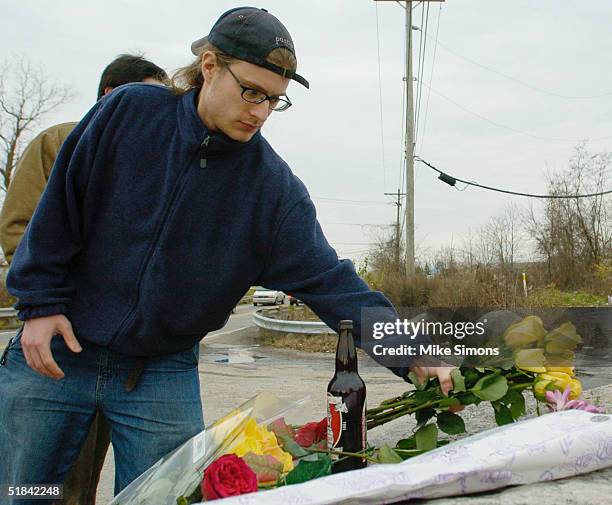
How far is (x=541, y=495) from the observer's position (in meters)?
1.22

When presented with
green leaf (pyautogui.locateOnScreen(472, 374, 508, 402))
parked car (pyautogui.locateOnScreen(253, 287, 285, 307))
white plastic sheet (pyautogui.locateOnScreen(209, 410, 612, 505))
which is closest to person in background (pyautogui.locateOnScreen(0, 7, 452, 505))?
green leaf (pyautogui.locateOnScreen(472, 374, 508, 402))

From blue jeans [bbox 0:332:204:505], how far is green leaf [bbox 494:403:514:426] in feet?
2.72

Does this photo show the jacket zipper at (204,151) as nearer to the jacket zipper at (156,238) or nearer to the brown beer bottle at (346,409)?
the jacket zipper at (156,238)

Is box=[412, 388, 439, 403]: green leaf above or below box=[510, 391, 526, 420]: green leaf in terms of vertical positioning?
above

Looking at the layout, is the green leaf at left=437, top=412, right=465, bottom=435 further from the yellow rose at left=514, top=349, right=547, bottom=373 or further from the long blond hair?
the long blond hair

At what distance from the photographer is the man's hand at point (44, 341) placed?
69.8 inches

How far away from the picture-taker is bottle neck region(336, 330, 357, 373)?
1.62 meters

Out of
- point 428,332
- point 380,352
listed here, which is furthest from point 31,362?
point 428,332

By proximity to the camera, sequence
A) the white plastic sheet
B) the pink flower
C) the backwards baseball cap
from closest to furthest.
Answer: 1. the white plastic sheet
2. the pink flower
3. the backwards baseball cap

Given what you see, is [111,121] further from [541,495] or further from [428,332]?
[541,495]

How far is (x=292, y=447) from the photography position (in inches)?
60.8

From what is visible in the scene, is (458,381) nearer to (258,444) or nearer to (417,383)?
(417,383)

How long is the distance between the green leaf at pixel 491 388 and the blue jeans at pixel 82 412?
81 centimetres

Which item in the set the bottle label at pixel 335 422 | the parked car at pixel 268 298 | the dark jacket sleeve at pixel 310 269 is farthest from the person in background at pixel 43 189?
the parked car at pixel 268 298
